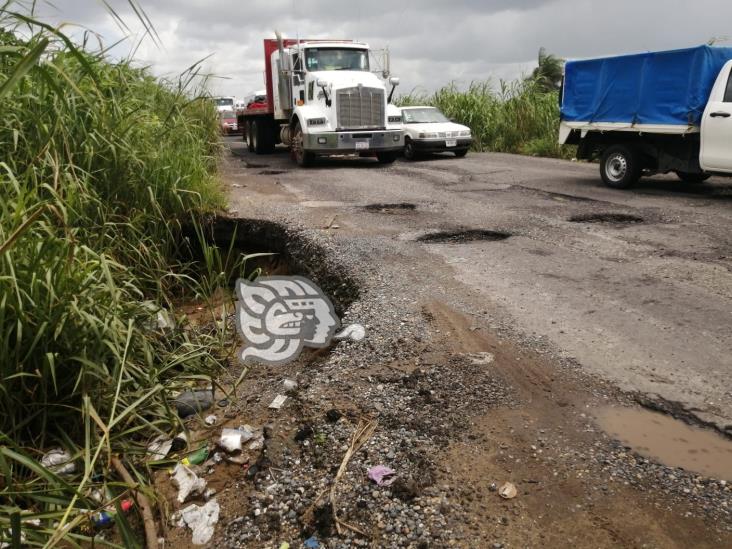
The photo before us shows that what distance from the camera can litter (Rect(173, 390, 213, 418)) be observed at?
357 centimetres

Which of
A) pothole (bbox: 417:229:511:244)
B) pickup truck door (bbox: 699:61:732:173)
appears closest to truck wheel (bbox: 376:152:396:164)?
pickup truck door (bbox: 699:61:732:173)

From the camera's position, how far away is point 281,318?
496 centimetres

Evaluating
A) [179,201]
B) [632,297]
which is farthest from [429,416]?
[179,201]

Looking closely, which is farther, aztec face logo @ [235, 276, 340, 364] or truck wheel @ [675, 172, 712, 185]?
truck wheel @ [675, 172, 712, 185]

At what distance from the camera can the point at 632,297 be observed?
4480mm

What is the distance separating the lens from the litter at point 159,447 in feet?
10.0

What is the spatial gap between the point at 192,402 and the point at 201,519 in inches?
A: 44.9

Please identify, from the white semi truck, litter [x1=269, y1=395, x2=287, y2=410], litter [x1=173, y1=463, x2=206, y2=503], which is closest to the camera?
litter [x1=173, y1=463, x2=206, y2=503]

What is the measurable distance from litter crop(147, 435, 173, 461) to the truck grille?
1029 cm

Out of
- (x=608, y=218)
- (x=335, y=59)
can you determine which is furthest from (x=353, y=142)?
(x=608, y=218)

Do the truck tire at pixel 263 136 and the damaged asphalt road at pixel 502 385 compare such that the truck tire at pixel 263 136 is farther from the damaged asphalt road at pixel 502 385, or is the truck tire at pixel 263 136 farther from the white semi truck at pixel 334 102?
the damaged asphalt road at pixel 502 385

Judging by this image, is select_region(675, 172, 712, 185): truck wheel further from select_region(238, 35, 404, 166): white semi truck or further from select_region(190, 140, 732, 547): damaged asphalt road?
select_region(238, 35, 404, 166): white semi truck

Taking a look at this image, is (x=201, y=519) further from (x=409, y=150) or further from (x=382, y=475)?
(x=409, y=150)
